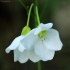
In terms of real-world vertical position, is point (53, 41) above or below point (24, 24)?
above

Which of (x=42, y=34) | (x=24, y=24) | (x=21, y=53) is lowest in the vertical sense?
(x=24, y=24)

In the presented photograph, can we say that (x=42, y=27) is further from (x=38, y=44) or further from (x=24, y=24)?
(x=24, y=24)

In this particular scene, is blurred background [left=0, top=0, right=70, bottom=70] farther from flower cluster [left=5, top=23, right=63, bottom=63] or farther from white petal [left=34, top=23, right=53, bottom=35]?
white petal [left=34, top=23, right=53, bottom=35]

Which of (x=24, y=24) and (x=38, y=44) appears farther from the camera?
(x=24, y=24)

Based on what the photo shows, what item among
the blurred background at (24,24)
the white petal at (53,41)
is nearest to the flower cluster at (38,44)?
the white petal at (53,41)

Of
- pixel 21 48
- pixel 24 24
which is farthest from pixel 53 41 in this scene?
pixel 24 24

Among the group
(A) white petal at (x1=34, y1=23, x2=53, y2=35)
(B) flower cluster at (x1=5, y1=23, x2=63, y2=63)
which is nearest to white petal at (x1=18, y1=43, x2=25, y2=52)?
(B) flower cluster at (x1=5, y1=23, x2=63, y2=63)

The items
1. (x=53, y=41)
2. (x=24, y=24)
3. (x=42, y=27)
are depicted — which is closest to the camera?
(x=42, y=27)

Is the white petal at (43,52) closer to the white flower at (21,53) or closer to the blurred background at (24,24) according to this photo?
the white flower at (21,53)
